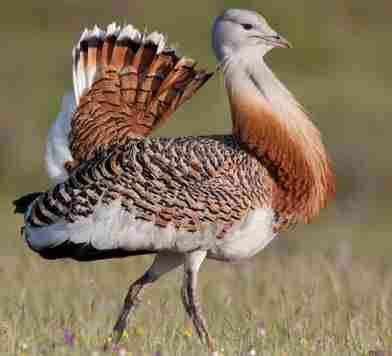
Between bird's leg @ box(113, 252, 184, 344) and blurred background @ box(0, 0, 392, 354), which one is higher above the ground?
bird's leg @ box(113, 252, 184, 344)

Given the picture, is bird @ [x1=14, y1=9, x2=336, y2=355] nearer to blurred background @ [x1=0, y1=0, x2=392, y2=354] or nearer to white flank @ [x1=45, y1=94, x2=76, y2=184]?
white flank @ [x1=45, y1=94, x2=76, y2=184]

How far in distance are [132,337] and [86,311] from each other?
66 cm

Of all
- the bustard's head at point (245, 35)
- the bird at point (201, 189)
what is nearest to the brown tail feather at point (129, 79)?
the bird at point (201, 189)

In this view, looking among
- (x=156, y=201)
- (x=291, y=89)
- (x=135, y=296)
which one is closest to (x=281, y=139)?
(x=156, y=201)

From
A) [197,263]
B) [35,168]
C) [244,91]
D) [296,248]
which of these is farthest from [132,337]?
A: [35,168]

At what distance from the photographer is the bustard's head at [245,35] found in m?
6.32

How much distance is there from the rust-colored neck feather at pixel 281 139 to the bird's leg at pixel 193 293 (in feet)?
1.34

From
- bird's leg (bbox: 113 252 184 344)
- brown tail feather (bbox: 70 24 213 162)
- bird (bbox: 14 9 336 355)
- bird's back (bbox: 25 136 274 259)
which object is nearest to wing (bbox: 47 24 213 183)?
brown tail feather (bbox: 70 24 213 162)

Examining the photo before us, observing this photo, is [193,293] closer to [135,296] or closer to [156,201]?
[135,296]

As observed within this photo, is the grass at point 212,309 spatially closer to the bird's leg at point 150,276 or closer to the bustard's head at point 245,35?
the bird's leg at point 150,276

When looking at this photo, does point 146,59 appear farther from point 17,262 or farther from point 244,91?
point 17,262

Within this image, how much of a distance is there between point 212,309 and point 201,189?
1192 millimetres

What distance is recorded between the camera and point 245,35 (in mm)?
6320

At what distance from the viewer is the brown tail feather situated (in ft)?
22.4
